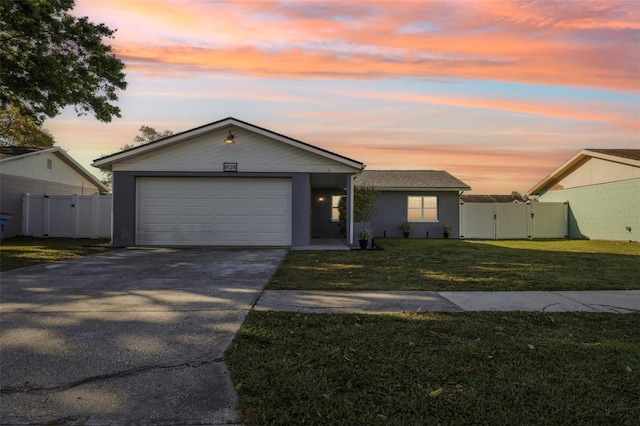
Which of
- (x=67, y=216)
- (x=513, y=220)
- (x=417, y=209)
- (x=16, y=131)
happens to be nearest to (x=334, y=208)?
(x=417, y=209)

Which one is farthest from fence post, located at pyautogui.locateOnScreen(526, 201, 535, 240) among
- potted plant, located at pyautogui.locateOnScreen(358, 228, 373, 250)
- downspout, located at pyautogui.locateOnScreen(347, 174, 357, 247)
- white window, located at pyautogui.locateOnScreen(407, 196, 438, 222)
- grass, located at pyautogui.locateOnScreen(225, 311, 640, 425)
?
grass, located at pyautogui.locateOnScreen(225, 311, 640, 425)

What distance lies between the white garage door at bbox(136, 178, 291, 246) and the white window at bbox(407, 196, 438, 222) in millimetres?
9644

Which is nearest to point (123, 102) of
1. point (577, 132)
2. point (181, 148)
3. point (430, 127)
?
point (181, 148)

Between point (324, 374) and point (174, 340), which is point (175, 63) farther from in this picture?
point (324, 374)

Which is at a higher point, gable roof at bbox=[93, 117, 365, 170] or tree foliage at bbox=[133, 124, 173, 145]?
tree foliage at bbox=[133, 124, 173, 145]

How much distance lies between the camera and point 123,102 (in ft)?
58.3

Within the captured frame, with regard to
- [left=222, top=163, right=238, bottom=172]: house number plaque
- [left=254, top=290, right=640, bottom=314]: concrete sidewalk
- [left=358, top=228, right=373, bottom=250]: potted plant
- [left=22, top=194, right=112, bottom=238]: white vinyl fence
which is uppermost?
[left=222, top=163, right=238, bottom=172]: house number plaque

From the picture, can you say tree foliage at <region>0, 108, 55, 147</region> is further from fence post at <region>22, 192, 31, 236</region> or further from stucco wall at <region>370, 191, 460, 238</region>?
stucco wall at <region>370, 191, 460, 238</region>

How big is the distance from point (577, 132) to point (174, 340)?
19.7 metres

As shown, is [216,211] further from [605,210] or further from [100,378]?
[605,210]

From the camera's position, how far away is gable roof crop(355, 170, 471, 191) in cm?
2098

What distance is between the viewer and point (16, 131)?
2941 centimetres

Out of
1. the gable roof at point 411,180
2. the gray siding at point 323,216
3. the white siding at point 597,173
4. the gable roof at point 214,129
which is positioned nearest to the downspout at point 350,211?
the gable roof at point 214,129

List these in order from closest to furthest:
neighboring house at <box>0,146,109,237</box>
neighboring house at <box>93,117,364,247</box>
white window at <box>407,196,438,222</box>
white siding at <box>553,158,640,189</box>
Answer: neighboring house at <box>93,117,364,247</box>
neighboring house at <box>0,146,109,237</box>
white siding at <box>553,158,640,189</box>
white window at <box>407,196,438,222</box>
